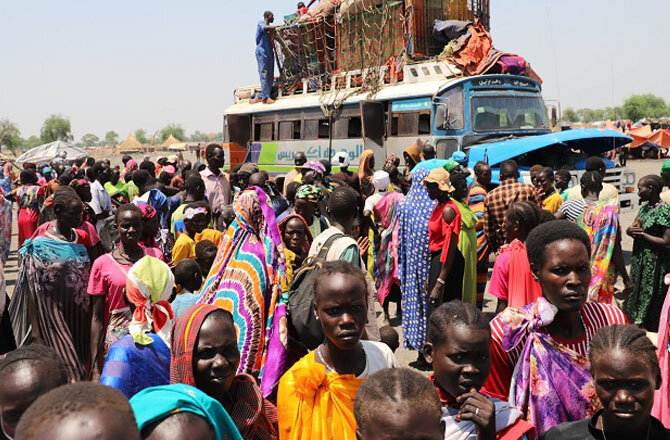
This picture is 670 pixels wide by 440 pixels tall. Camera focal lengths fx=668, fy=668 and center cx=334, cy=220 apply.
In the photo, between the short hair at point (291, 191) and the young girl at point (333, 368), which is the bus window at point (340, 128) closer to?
the short hair at point (291, 191)

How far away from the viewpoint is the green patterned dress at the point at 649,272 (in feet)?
19.3

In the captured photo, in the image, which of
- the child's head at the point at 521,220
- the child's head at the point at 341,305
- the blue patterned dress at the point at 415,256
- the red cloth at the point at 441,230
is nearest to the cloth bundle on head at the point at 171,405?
the child's head at the point at 341,305

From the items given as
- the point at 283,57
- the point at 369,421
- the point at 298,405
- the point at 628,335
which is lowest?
the point at 298,405

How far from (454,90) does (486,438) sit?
32.8ft

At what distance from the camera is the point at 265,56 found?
1652 centimetres

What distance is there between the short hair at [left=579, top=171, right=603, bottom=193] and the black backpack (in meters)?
3.63

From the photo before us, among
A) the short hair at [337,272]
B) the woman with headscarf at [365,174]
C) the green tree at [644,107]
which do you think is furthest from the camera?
the green tree at [644,107]

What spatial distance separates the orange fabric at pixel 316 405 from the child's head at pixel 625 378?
863mm

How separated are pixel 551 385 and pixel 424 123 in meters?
9.89

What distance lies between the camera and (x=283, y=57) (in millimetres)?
16984

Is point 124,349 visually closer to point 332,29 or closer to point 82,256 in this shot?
point 82,256

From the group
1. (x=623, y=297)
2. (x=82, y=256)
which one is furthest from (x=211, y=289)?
(x=623, y=297)

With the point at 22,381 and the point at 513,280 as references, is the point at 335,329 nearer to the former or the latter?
the point at 22,381

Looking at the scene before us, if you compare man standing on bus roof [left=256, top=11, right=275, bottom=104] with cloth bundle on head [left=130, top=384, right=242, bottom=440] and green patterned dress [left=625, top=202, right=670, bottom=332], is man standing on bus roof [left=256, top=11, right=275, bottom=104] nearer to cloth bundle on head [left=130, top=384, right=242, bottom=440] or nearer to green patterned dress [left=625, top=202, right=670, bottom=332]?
green patterned dress [left=625, top=202, right=670, bottom=332]
